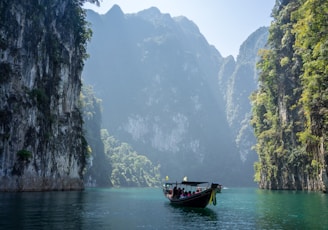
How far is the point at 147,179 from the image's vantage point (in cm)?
15962

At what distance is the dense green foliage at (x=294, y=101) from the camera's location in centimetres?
4119

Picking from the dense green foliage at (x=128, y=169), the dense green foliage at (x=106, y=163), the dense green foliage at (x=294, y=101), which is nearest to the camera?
the dense green foliage at (x=294, y=101)

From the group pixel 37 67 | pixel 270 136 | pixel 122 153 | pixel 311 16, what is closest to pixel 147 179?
pixel 122 153

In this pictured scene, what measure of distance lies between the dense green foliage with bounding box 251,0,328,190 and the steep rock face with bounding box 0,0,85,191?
36.9 m

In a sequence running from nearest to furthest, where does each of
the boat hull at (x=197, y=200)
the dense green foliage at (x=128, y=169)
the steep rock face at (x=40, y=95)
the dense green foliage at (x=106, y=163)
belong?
the boat hull at (x=197, y=200) < the steep rock face at (x=40, y=95) < the dense green foliage at (x=106, y=163) < the dense green foliage at (x=128, y=169)

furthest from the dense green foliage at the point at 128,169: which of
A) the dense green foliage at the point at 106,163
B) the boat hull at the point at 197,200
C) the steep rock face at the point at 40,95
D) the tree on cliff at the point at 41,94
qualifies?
the boat hull at the point at 197,200

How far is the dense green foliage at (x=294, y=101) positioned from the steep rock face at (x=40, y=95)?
36.9 meters

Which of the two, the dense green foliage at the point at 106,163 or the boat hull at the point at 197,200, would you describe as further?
the dense green foliage at the point at 106,163

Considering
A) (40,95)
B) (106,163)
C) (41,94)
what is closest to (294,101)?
(41,94)

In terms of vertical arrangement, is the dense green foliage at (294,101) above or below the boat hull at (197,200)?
above

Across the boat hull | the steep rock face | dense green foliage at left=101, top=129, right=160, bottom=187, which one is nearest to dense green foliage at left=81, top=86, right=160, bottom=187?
dense green foliage at left=101, top=129, right=160, bottom=187

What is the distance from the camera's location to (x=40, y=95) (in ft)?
162

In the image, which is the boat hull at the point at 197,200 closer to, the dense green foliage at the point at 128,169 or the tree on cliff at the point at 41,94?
the tree on cliff at the point at 41,94

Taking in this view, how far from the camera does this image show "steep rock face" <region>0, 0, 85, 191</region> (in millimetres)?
41781
